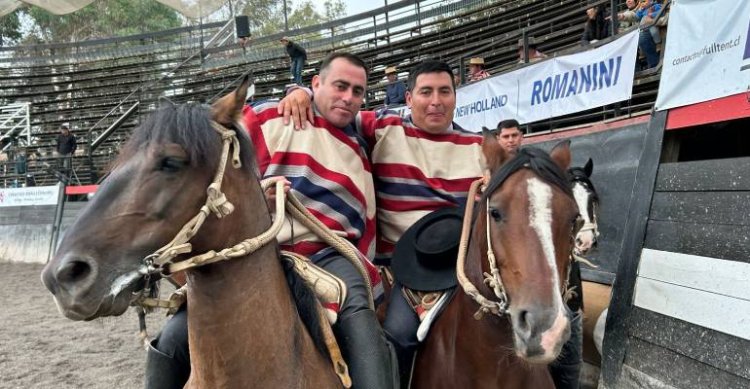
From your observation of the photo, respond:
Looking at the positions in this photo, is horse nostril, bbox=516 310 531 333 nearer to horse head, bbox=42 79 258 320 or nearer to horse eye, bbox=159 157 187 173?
horse head, bbox=42 79 258 320

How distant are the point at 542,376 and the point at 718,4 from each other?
292 cm

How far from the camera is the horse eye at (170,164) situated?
5.60 feet

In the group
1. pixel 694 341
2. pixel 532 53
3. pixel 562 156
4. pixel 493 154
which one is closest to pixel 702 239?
pixel 694 341

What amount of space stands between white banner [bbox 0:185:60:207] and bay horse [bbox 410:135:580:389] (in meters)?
12.5

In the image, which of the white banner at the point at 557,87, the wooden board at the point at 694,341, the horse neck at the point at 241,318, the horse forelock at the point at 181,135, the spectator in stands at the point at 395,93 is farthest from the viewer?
the spectator in stands at the point at 395,93

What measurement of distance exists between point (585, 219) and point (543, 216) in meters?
2.50

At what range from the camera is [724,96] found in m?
3.61

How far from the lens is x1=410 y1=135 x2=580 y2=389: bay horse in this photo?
1983mm

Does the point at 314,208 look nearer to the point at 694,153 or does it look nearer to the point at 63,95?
the point at 694,153

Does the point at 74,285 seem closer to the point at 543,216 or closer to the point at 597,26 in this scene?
the point at 543,216

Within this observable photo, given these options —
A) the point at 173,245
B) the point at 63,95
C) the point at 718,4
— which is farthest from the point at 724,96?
the point at 63,95

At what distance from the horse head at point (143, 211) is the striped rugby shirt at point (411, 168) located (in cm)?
147

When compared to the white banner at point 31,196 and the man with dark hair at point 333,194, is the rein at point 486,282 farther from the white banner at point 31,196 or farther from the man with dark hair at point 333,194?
the white banner at point 31,196

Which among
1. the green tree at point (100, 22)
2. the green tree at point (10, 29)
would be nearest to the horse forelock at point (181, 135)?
the green tree at point (100, 22)
